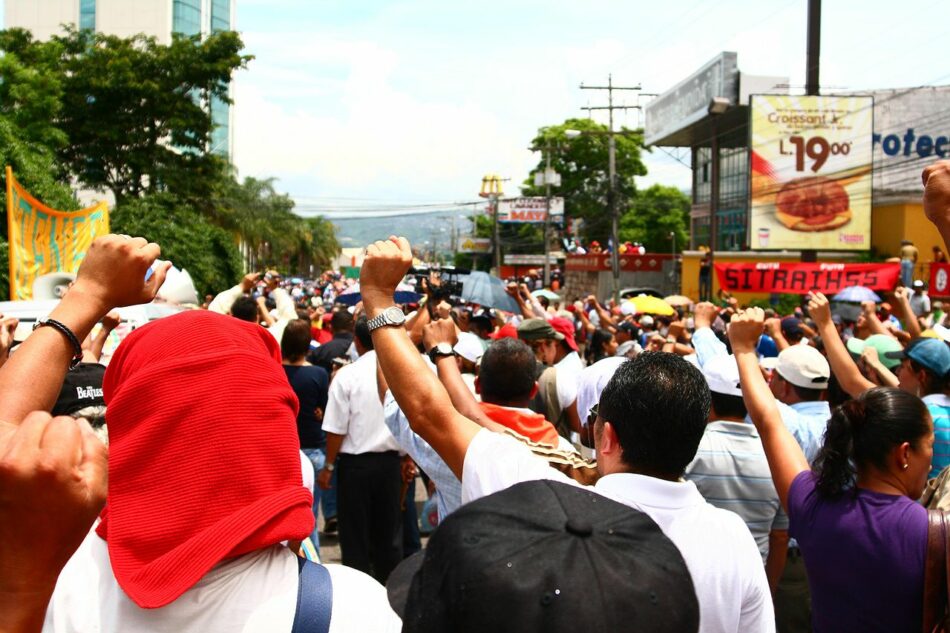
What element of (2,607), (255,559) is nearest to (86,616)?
(255,559)

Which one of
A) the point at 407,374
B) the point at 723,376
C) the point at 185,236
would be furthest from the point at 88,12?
the point at 407,374

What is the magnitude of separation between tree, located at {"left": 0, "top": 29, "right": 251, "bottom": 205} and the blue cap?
2711 cm

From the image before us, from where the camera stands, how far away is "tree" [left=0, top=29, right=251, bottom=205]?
90.5 feet

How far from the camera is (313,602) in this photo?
1.77 meters

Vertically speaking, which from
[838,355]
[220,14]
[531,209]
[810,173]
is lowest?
[838,355]

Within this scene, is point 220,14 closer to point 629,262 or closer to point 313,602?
point 629,262

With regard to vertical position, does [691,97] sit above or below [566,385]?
above

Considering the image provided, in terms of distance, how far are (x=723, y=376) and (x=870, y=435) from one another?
1058mm

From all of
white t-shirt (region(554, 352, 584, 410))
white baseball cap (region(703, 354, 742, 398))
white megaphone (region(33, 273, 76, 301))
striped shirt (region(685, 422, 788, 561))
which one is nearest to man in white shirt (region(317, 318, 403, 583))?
white t-shirt (region(554, 352, 584, 410))

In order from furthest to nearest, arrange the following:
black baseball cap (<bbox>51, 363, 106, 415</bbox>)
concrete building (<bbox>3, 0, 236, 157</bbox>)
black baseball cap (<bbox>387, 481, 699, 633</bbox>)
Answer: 1. concrete building (<bbox>3, 0, 236, 157</bbox>)
2. black baseball cap (<bbox>51, 363, 106, 415</bbox>)
3. black baseball cap (<bbox>387, 481, 699, 633</bbox>)

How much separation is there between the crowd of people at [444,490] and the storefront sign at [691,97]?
31238 mm

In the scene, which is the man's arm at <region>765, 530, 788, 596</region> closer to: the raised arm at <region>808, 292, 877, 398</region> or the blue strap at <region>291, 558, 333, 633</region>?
the raised arm at <region>808, 292, 877, 398</region>

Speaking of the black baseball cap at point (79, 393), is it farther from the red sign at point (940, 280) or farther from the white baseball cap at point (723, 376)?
the red sign at point (940, 280)

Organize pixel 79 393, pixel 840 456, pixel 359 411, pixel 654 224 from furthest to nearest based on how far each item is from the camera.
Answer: pixel 654 224
pixel 359 411
pixel 79 393
pixel 840 456
